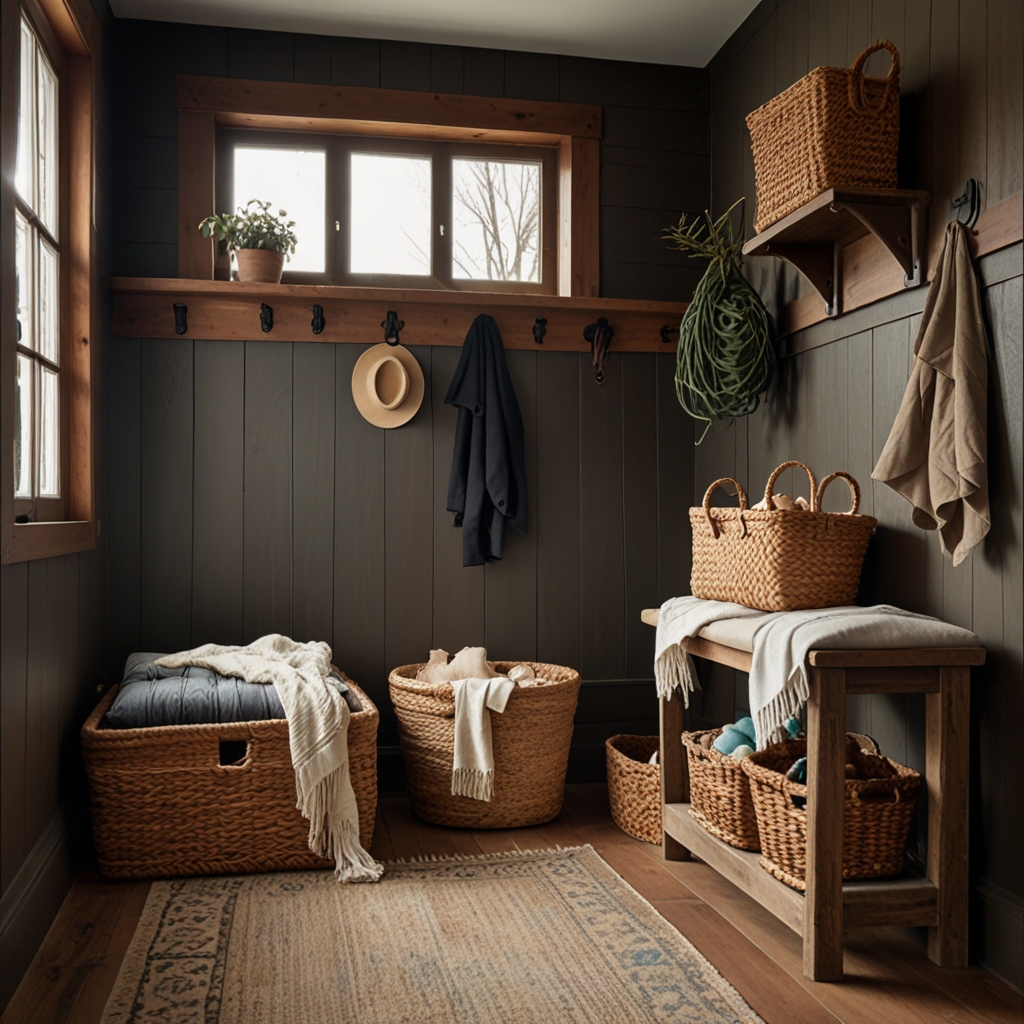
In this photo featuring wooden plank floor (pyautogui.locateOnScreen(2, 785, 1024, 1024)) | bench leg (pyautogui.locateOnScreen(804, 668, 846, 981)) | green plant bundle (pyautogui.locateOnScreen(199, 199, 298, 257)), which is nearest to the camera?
wooden plank floor (pyautogui.locateOnScreen(2, 785, 1024, 1024))

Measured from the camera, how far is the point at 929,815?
1.98m

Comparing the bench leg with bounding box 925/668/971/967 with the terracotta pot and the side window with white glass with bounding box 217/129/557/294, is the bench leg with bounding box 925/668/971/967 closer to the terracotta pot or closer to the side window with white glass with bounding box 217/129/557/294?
the side window with white glass with bounding box 217/129/557/294

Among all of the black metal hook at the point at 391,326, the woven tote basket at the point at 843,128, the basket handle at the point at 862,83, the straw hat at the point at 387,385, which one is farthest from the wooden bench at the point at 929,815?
the black metal hook at the point at 391,326

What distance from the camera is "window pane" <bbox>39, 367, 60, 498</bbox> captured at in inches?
95.0

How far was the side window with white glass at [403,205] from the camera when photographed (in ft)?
10.9

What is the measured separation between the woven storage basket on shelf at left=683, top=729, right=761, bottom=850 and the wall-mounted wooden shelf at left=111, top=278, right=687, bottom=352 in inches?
60.4

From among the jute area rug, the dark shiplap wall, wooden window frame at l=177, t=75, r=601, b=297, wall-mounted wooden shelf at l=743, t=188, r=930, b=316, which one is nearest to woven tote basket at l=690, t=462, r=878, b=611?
the dark shiplap wall

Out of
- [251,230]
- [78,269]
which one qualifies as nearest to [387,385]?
[251,230]

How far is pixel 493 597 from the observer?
3.33 meters

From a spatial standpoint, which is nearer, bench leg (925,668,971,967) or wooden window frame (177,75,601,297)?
bench leg (925,668,971,967)

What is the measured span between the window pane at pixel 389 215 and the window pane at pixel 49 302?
107 centimetres

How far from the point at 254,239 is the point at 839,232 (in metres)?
1.75

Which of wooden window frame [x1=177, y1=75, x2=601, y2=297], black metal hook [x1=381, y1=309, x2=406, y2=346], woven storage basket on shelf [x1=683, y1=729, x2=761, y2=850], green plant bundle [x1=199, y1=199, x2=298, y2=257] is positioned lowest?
woven storage basket on shelf [x1=683, y1=729, x2=761, y2=850]

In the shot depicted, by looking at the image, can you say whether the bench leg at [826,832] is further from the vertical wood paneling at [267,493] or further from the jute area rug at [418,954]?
the vertical wood paneling at [267,493]
